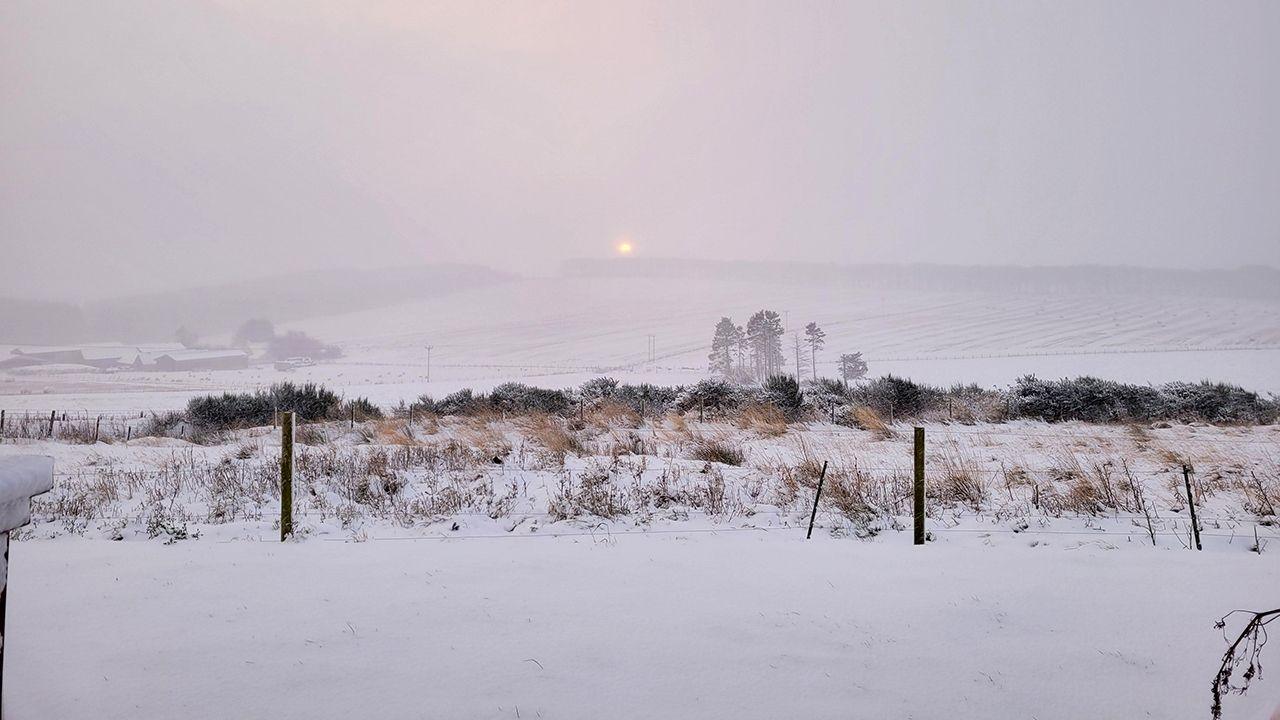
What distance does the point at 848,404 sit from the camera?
2534cm

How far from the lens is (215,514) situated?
8039 mm

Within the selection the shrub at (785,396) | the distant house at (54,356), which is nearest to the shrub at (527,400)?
the shrub at (785,396)

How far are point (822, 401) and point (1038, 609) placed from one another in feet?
70.8

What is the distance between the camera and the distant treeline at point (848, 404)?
23.0 meters

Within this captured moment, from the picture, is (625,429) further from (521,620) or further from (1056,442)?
(521,620)

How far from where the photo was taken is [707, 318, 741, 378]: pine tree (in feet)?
228

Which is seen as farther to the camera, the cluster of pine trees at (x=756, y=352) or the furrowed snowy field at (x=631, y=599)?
the cluster of pine trees at (x=756, y=352)

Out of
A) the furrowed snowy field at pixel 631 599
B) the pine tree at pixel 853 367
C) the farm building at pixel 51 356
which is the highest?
the farm building at pixel 51 356

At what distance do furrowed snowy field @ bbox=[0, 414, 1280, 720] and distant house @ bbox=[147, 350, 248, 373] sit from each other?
71478 mm

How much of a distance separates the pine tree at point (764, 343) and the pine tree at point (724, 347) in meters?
1.75

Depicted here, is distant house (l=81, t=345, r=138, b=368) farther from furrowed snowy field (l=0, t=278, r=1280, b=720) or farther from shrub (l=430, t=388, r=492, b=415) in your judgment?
furrowed snowy field (l=0, t=278, r=1280, b=720)

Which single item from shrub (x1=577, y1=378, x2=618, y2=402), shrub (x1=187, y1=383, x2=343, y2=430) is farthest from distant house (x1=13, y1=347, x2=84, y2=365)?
shrub (x1=577, y1=378, x2=618, y2=402)

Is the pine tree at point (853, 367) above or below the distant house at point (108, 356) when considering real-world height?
below

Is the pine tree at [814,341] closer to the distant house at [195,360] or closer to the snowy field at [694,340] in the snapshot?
the snowy field at [694,340]
